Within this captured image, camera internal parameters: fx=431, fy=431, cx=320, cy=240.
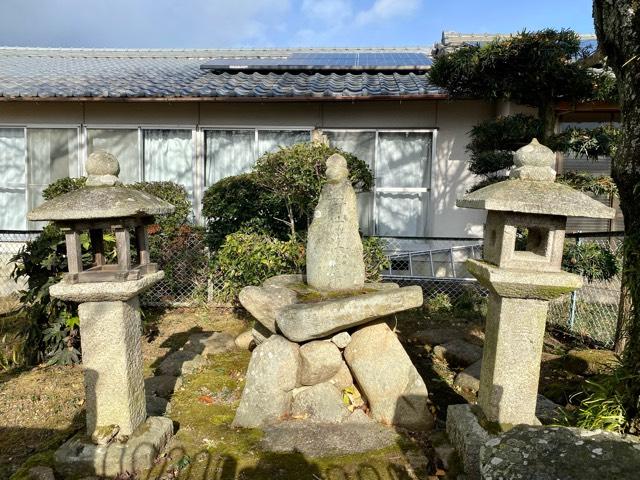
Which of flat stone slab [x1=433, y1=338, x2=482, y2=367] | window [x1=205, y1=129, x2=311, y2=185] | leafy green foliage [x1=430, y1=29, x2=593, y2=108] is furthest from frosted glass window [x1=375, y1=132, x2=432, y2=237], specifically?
flat stone slab [x1=433, y1=338, x2=482, y2=367]

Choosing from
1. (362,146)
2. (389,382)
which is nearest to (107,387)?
(389,382)

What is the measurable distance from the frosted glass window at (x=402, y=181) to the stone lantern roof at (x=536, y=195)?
17.8 feet

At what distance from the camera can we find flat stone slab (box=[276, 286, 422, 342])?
12.2ft

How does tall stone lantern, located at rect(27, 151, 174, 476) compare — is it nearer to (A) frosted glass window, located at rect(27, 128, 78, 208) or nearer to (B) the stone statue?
(B) the stone statue

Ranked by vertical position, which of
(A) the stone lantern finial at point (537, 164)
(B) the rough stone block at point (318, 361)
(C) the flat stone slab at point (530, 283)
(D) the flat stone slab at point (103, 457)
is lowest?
(D) the flat stone slab at point (103, 457)

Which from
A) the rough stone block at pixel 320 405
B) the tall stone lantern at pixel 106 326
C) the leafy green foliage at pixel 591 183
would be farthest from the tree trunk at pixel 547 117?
the tall stone lantern at pixel 106 326

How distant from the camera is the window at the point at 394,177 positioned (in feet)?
28.4

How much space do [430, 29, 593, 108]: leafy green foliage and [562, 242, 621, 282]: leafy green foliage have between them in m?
2.11

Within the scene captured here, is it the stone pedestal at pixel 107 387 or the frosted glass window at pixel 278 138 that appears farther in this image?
the frosted glass window at pixel 278 138

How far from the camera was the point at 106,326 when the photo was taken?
3203mm

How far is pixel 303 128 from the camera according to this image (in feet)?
28.3

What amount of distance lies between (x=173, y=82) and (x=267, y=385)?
25.2 ft

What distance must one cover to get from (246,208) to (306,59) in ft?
18.8

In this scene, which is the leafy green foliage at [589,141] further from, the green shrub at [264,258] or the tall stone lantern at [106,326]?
the tall stone lantern at [106,326]
